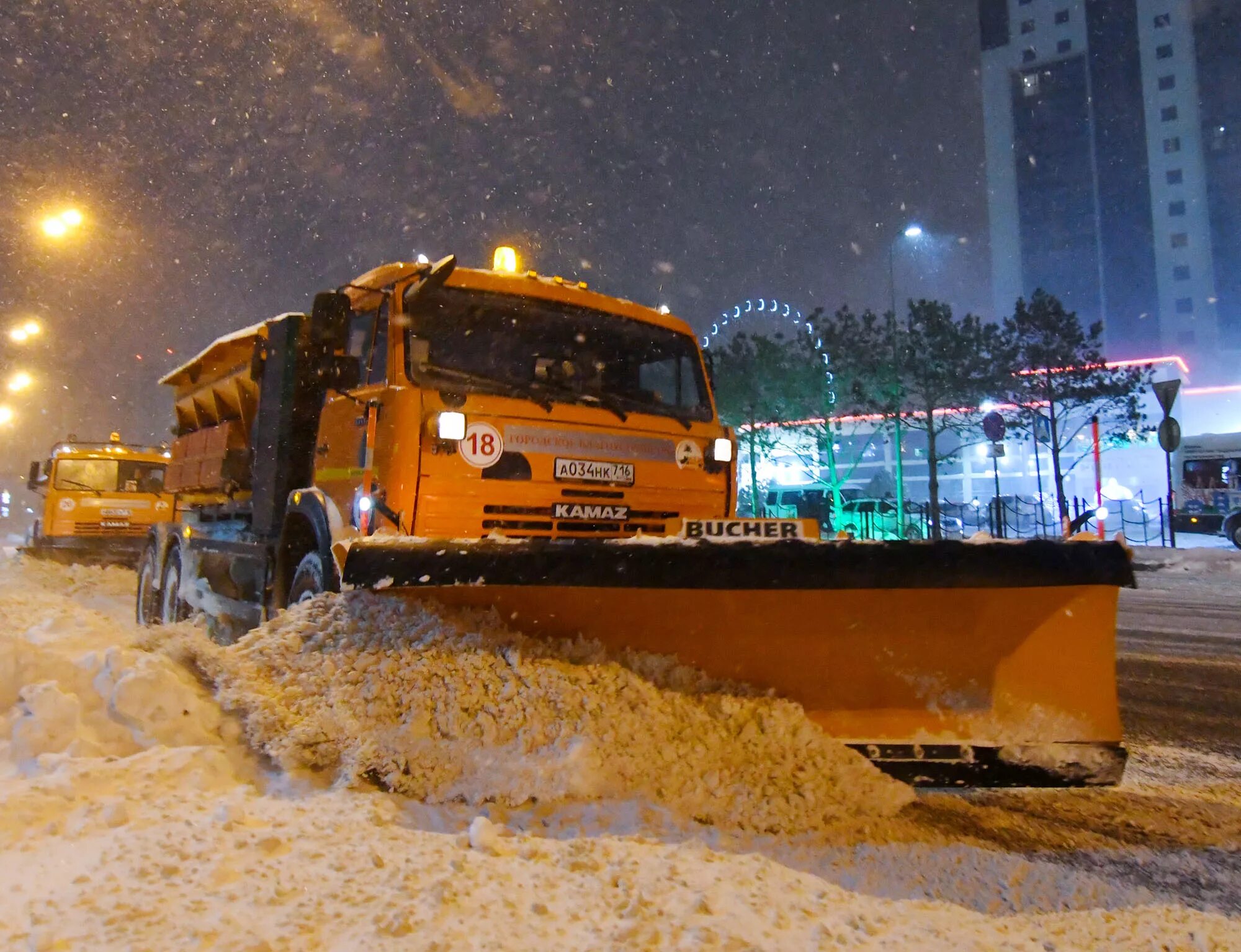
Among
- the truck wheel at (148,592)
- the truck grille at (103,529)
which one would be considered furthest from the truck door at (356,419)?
the truck grille at (103,529)

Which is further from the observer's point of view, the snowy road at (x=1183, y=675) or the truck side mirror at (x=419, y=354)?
the snowy road at (x=1183, y=675)

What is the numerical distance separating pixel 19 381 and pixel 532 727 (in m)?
36.9

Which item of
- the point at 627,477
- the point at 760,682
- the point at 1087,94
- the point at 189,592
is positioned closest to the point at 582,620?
the point at 760,682

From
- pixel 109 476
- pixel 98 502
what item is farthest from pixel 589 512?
pixel 109 476

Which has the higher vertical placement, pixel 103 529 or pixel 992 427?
pixel 992 427

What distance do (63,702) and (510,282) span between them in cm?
309

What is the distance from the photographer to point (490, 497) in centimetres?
444

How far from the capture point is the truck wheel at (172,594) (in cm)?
781

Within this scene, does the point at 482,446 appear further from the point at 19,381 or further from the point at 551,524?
the point at 19,381

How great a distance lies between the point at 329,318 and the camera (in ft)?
15.9

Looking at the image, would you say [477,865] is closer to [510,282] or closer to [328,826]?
[328,826]

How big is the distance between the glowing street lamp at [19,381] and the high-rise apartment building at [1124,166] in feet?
220

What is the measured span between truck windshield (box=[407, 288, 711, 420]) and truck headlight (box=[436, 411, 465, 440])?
356 millimetres

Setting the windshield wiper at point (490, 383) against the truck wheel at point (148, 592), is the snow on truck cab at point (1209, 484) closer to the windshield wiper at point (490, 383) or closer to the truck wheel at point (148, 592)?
the windshield wiper at point (490, 383)
